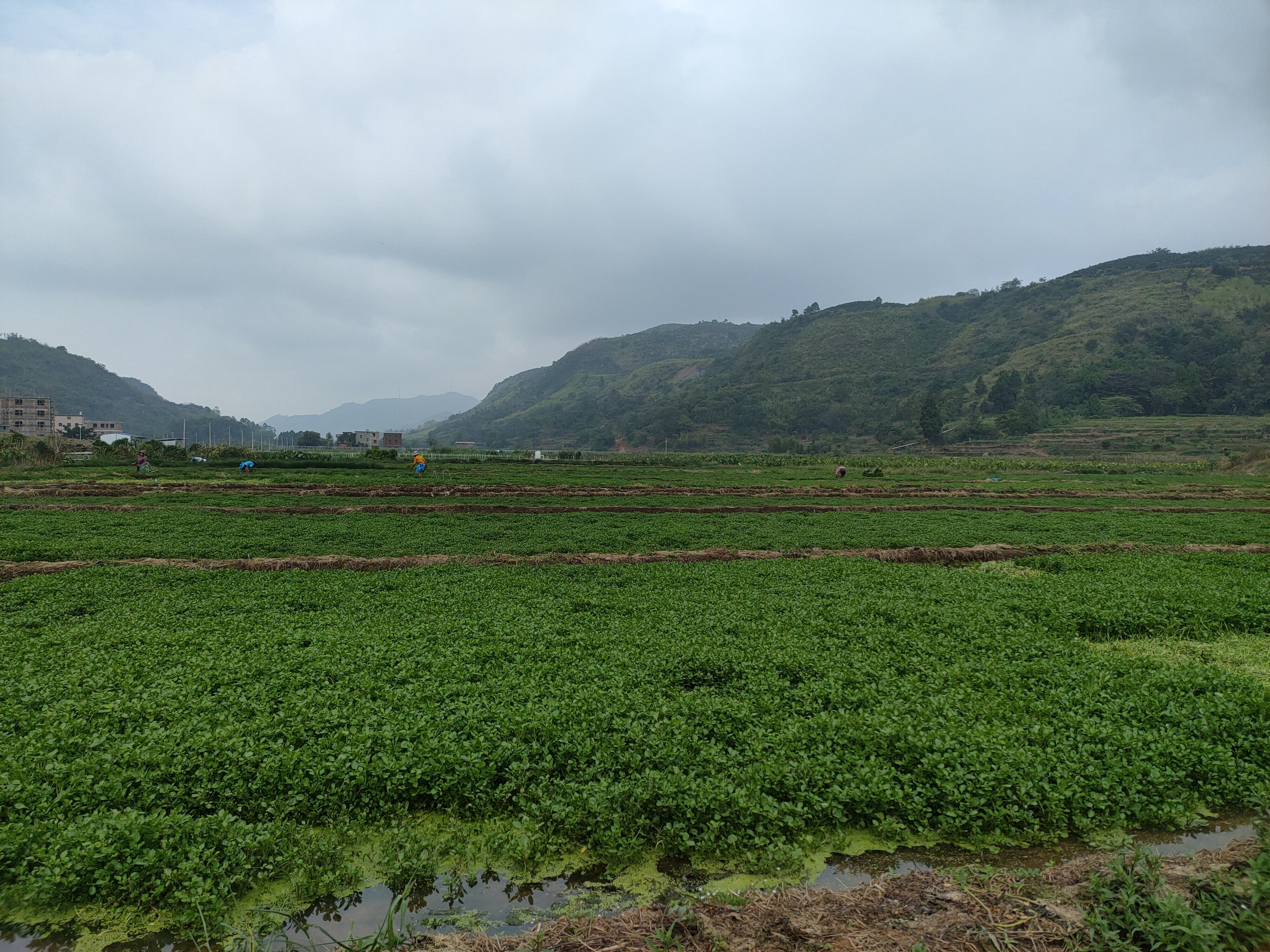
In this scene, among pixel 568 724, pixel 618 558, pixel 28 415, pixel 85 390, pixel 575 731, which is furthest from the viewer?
pixel 85 390

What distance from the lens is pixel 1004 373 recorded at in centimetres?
13262

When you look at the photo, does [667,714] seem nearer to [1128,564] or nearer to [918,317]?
[1128,564]

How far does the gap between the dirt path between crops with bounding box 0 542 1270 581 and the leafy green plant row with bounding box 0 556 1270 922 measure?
4.48 meters

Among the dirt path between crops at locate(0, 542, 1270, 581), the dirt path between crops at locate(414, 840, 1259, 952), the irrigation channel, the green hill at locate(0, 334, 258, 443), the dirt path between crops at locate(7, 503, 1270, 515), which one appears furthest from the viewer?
the green hill at locate(0, 334, 258, 443)

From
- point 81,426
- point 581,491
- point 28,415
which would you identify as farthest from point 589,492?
point 28,415

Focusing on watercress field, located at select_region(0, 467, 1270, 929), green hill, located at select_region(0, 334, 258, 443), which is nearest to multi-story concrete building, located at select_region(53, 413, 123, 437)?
green hill, located at select_region(0, 334, 258, 443)

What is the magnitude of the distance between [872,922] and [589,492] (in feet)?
119

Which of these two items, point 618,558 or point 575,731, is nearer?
point 575,731

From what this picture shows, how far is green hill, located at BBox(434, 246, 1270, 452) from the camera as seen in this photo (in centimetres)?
11944

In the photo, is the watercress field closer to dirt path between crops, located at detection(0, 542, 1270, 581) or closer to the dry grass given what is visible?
dirt path between crops, located at detection(0, 542, 1270, 581)

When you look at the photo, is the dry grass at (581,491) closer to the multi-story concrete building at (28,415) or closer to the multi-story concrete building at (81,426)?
the multi-story concrete building at (81,426)

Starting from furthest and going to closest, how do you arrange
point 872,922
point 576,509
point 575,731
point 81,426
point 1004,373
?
1. point 1004,373
2. point 81,426
3. point 576,509
4. point 575,731
5. point 872,922

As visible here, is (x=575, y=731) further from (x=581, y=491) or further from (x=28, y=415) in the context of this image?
(x=28, y=415)

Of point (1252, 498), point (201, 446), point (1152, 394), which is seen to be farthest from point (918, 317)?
point (201, 446)
